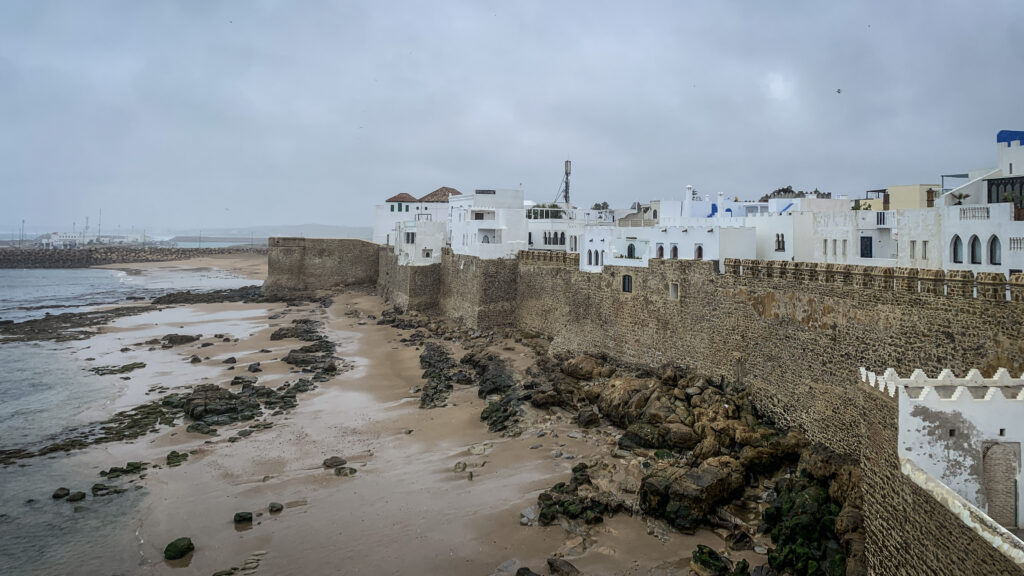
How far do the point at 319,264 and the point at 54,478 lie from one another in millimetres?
33173

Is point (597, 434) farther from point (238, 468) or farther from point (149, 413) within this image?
point (149, 413)

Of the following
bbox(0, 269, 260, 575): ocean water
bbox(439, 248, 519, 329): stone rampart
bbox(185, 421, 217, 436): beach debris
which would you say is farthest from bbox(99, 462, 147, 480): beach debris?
bbox(439, 248, 519, 329): stone rampart

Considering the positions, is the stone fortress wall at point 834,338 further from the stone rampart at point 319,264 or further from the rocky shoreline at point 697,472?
the stone rampart at point 319,264

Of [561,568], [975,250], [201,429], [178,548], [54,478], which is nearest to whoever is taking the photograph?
[561,568]

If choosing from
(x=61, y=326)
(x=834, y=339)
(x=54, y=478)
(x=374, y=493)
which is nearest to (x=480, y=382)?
(x=374, y=493)

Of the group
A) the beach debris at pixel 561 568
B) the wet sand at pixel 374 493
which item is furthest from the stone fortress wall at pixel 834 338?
the beach debris at pixel 561 568

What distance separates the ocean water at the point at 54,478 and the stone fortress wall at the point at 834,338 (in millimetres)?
13046

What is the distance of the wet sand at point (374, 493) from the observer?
1166cm

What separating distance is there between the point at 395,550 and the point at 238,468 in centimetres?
623

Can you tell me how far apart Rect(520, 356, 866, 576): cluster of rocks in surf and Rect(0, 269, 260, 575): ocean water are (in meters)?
9.12

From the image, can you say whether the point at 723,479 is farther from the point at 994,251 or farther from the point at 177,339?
the point at 177,339

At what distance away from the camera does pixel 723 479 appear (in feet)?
42.2

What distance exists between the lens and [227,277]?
250ft

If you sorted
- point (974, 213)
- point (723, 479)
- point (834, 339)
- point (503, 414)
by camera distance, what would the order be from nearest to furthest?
point (723, 479) → point (834, 339) → point (974, 213) → point (503, 414)
